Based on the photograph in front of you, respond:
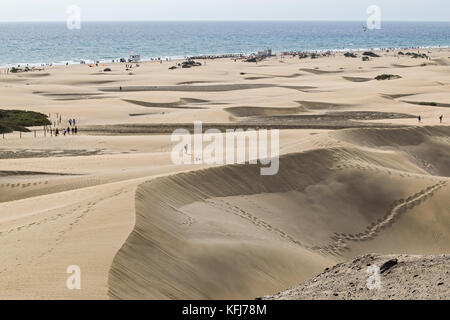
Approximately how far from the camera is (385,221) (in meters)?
18.8

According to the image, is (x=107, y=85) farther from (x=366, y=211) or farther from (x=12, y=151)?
(x=366, y=211)

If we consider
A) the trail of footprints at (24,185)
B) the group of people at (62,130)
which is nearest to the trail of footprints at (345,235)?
the trail of footprints at (24,185)

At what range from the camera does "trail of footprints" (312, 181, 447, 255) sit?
16812 millimetres

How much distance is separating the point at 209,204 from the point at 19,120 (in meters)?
21.2

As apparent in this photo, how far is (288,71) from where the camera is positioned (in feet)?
240

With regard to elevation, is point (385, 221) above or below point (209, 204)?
below

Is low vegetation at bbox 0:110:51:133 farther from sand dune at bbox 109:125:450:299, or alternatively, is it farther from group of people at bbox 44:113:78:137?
sand dune at bbox 109:125:450:299

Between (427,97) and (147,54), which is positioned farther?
(147,54)

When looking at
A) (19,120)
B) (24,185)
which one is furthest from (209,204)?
(19,120)

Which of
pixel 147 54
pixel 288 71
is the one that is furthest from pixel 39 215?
pixel 147 54

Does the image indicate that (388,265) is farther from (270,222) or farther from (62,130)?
(62,130)

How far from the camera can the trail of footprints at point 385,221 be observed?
662 inches
